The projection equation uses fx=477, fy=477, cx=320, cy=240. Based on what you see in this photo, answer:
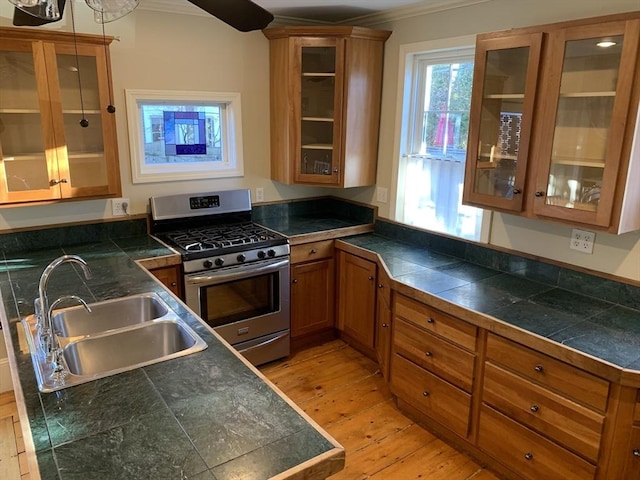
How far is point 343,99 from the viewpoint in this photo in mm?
3434

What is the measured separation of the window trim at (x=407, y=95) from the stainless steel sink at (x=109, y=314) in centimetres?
198

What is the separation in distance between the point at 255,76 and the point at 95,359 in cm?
249

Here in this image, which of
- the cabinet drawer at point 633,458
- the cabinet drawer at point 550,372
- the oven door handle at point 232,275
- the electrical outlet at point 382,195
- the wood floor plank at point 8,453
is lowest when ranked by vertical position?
the wood floor plank at point 8,453

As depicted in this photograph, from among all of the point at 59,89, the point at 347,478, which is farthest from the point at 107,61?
the point at 347,478

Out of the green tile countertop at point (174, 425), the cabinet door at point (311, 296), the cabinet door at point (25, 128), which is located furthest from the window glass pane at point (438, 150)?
the cabinet door at point (25, 128)

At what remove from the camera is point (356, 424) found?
2.81 m

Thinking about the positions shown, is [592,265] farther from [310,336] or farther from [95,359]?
[95,359]

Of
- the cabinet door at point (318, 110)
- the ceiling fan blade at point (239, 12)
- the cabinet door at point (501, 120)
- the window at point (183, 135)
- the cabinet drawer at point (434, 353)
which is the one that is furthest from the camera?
the cabinet door at point (318, 110)

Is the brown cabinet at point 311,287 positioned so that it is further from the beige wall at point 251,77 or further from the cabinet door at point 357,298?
the beige wall at point 251,77

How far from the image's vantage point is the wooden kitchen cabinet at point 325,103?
337 centimetres

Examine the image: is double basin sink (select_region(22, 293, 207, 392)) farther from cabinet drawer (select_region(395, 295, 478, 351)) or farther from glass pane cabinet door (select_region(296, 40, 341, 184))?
glass pane cabinet door (select_region(296, 40, 341, 184))

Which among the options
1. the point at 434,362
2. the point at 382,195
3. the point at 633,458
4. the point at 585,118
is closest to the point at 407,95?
the point at 382,195

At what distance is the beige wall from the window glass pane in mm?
146

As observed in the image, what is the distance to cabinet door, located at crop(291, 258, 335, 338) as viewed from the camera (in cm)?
349
